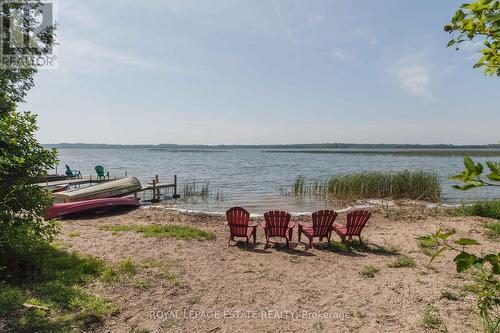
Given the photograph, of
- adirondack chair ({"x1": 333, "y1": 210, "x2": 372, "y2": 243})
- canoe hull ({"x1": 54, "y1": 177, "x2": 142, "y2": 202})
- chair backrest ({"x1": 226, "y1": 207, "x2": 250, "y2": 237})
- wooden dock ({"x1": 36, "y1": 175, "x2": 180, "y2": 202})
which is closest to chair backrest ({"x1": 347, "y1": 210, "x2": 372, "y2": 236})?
adirondack chair ({"x1": 333, "y1": 210, "x2": 372, "y2": 243})

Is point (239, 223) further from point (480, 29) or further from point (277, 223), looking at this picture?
point (480, 29)

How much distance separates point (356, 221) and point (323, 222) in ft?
3.50

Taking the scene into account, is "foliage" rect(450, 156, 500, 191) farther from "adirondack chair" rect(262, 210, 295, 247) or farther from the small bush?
"adirondack chair" rect(262, 210, 295, 247)

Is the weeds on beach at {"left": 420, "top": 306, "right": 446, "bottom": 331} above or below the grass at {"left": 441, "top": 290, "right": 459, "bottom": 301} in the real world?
below

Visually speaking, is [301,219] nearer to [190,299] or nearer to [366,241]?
[366,241]

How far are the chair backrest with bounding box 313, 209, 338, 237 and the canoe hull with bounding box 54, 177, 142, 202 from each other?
11735mm

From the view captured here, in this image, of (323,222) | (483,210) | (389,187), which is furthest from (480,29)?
(389,187)

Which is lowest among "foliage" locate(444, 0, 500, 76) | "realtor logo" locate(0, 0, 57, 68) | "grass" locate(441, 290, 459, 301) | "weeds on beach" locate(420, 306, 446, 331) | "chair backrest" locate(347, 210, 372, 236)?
"weeds on beach" locate(420, 306, 446, 331)

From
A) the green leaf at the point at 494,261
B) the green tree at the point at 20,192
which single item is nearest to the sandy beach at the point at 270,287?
the green tree at the point at 20,192

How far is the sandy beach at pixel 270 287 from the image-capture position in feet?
15.6

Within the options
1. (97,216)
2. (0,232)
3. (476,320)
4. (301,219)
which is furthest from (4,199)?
(301,219)

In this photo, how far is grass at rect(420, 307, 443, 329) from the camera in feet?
15.0

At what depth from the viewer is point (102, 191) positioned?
17.5 meters

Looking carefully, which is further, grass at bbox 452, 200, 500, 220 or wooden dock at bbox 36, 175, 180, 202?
wooden dock at bbox 36, 175, 180, 202
